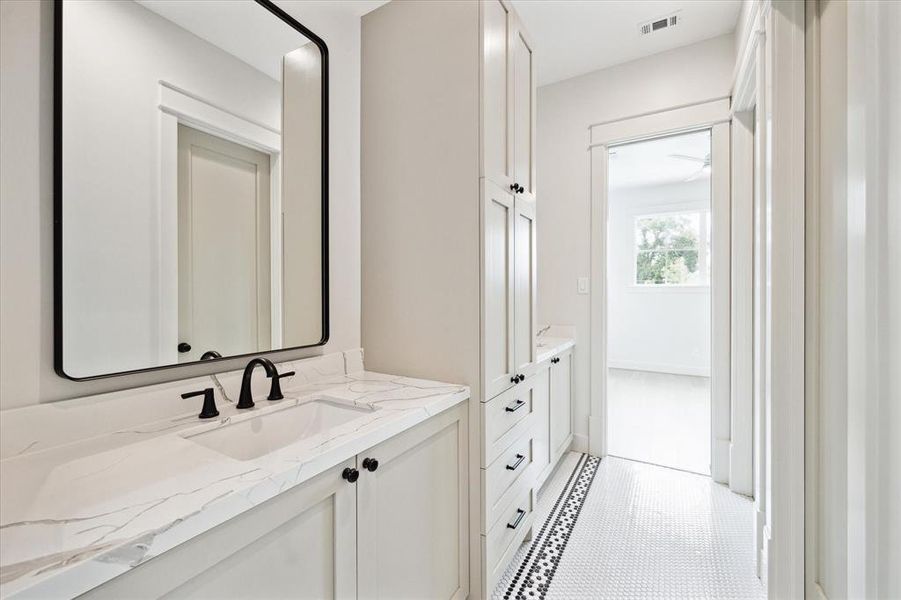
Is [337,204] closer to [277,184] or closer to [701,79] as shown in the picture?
[277,184]

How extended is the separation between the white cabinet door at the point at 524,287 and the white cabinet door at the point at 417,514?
17.5 inches

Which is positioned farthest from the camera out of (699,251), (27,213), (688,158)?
(699,251)

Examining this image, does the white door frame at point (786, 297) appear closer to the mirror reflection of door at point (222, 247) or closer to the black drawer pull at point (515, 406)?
the black drawer pull at point (515, 406)

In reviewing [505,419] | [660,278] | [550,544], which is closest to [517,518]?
[550,544]

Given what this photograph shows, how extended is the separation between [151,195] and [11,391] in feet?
1.73

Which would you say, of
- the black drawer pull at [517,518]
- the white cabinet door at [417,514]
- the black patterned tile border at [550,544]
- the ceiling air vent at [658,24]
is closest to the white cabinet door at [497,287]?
the white cabinet door at [417,514]

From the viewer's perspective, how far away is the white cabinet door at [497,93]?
1.34 m

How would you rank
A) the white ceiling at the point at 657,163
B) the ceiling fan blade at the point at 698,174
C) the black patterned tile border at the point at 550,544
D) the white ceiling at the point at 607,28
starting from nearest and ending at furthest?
the black patterned tile border at the point at 550,544 < the white ceiling at the point at 607,28 < the white ceiling at the point at 657,163 < the ceiling fan blade at the point at 698,174

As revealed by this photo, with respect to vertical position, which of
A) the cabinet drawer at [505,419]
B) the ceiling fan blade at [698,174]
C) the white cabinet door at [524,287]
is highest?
the ceiling fan blade at [698,174]

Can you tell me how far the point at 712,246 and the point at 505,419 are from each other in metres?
1.79

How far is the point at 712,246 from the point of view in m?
2.35

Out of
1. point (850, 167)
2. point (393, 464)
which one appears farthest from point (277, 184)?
point (850, 167)

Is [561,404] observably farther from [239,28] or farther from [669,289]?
[669,289]

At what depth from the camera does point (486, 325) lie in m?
1.35
